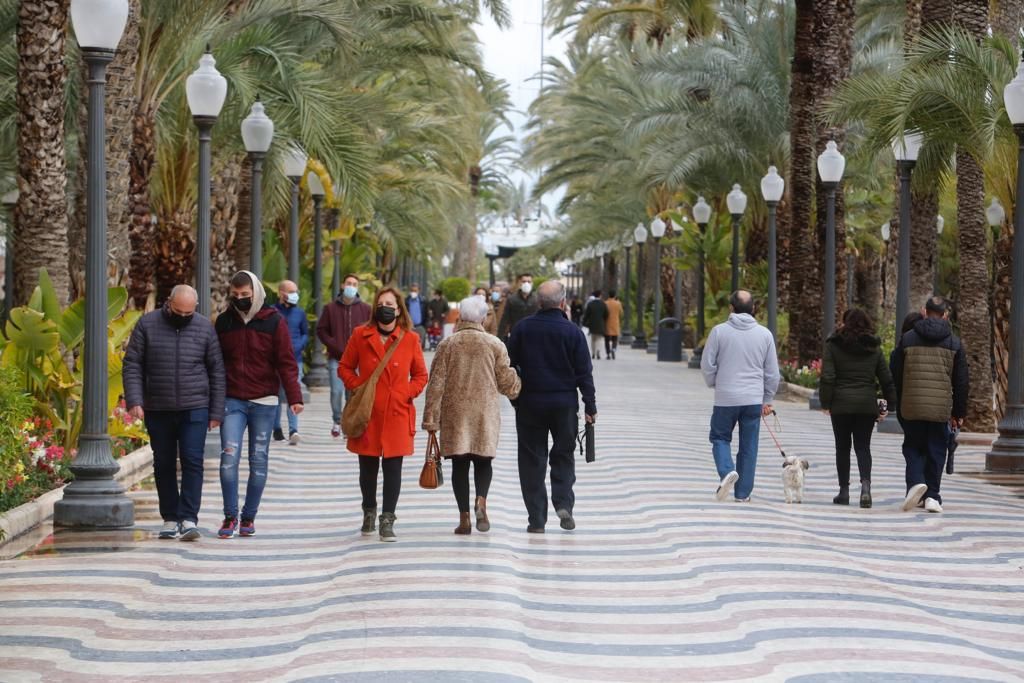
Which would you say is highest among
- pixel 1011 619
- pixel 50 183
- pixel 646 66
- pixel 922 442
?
pixel 646 66

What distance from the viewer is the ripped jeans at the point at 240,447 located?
32.7 ft

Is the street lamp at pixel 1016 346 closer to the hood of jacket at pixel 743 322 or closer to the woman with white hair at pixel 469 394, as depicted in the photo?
the hood of jacket at pixel 743 322

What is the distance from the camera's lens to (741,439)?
39.7ft

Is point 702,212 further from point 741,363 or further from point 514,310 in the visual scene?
point 741,363

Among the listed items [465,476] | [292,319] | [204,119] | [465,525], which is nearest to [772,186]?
[292,319]

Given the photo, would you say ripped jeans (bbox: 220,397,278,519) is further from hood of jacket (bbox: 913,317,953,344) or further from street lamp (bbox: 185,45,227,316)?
hood of jacket (bbox: 913,317,953,344)

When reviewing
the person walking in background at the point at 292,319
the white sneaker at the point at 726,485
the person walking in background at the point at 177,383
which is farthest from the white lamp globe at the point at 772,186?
the person walking in background at the point at 177,383

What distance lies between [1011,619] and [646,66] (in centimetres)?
2874

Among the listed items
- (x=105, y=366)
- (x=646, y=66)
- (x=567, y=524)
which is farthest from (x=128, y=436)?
(x=646, y=66)

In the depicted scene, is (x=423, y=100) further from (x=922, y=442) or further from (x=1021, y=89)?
(x=922, y=442)

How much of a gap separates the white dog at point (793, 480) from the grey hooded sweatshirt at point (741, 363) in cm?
52

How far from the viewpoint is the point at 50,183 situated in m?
14.5

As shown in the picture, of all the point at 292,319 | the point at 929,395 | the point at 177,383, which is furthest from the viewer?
the point at 292,319

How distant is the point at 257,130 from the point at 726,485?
6.82m
